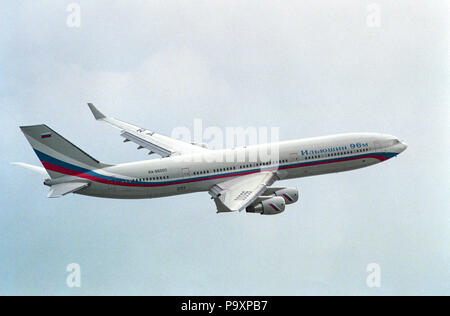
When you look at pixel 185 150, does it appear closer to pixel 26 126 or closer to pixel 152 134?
pixel 152 134

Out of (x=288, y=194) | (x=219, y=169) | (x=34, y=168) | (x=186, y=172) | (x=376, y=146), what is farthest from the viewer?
(x=376, y=146)

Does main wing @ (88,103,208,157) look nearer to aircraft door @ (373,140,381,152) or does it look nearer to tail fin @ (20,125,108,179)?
tail fin @ (20,125,108,179)

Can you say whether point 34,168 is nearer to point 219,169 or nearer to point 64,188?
point 64,188

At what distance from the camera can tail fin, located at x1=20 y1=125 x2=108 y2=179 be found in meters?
69.0

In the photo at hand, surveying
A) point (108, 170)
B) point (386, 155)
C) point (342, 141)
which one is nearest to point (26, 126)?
point (108, 170)

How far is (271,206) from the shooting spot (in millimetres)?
71500

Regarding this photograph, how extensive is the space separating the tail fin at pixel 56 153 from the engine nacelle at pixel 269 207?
15.5 meters

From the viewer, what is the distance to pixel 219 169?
7425 centimetres

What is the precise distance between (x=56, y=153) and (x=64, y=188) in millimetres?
3446

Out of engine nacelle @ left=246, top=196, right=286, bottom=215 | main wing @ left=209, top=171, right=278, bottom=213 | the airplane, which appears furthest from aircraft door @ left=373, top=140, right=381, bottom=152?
engine nacelle @ left=246, top=196, right=286, bottom=215

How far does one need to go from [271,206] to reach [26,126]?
2442cm

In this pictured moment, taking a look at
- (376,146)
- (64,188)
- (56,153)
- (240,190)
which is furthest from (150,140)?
(376,146)

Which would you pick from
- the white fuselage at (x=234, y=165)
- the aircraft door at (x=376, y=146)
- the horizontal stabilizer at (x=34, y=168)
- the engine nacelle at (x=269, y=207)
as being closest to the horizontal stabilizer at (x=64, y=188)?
the white fuselage at (x=234, y=165)

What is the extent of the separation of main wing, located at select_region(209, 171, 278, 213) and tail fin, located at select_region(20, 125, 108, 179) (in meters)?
11.9
